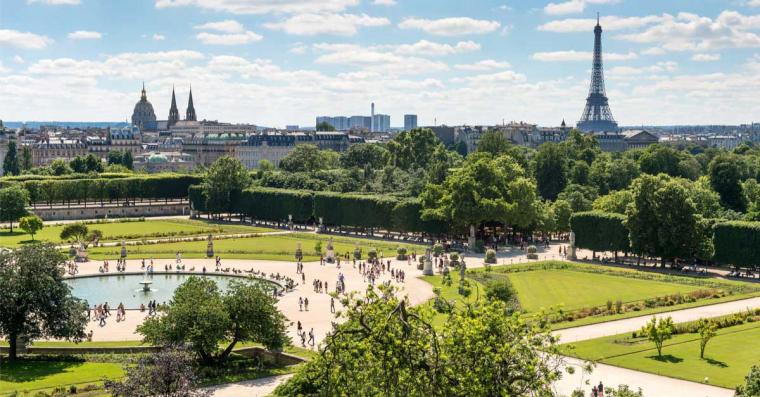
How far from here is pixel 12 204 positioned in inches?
3708

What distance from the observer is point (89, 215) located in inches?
4422

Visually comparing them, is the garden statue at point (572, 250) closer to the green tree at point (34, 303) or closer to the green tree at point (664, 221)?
the green tree at point (664, 221)

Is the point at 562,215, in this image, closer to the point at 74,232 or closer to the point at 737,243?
the point at 737,243

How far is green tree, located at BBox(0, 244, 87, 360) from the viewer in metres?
42.4

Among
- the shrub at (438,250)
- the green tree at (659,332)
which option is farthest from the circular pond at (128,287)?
the green tree at (659,332)

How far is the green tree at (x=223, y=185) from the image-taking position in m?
109

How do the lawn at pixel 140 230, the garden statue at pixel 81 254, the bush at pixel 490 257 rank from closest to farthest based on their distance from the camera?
the bush at pixel 490 257, the garden statue at pixel 81 254, the lawn at pixel 140 230

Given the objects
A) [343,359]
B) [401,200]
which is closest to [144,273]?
[401,200]

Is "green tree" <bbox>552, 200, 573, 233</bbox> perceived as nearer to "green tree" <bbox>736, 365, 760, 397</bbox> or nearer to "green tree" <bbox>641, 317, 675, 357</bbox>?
"green tree" <bbox>641, 317, 675, 357</bbox>

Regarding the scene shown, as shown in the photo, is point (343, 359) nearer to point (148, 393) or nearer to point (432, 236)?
point (148, 393)

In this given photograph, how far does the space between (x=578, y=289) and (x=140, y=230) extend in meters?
49.8

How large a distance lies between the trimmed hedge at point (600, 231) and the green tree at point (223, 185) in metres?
43.5

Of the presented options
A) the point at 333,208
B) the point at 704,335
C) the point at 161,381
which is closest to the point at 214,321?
the point at 161,381

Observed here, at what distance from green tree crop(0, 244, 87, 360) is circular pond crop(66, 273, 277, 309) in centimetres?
1214
